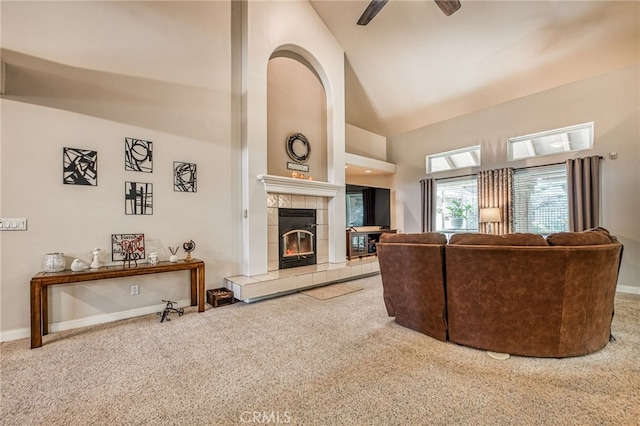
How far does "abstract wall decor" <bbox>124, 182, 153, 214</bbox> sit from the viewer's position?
323 centimetres

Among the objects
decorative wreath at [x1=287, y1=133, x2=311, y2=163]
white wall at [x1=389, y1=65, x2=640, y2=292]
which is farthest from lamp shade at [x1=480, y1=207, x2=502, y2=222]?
decorative wreath at [x1=287, y1=133, x2=311, y2=163]

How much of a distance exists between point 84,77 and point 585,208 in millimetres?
7056

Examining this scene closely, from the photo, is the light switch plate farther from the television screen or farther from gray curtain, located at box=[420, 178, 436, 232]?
gray curtain, located at box=[420, 178, 436, 232]

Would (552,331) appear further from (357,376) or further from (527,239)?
(357,376)

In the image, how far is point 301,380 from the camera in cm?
187

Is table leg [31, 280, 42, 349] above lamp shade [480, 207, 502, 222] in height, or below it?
below

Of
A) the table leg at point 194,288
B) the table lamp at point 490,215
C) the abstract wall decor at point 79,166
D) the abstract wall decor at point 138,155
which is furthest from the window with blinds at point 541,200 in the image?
the abstract wall decor at point 79,166

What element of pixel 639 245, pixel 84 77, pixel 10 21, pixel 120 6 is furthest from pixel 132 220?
pixel 639 245

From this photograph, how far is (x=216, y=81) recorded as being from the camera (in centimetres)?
399

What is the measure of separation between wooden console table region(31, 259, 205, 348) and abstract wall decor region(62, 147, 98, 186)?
0.96 metres

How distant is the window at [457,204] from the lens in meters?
Answer: 5.90

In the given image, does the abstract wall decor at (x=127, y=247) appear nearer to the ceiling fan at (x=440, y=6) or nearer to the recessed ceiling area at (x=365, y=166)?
the ceiling fan at (x=440, y=6)

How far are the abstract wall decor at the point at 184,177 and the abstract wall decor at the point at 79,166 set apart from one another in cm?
81

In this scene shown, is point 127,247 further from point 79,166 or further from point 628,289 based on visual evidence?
point 628,289
